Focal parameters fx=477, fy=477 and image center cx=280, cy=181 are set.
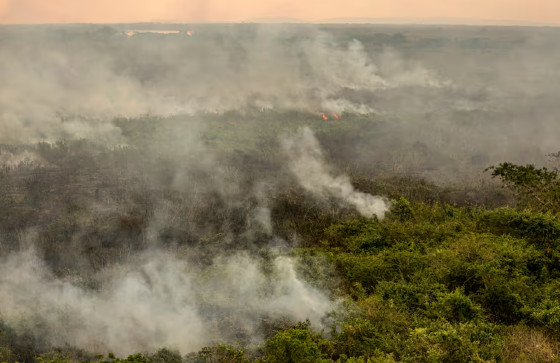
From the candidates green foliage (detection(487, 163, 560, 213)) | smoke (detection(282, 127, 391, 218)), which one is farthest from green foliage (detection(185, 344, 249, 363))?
smoke (detection(282, 127, 391, 218))

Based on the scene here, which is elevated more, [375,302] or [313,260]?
[313,260]

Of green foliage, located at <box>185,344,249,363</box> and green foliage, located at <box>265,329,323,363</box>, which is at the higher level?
green foliage, located at <box>185,344,249,363</box>

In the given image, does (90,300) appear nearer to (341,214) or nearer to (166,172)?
(341,214)

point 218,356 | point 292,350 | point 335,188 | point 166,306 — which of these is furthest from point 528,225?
point 335,188

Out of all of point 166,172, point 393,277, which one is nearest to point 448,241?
point 393,277

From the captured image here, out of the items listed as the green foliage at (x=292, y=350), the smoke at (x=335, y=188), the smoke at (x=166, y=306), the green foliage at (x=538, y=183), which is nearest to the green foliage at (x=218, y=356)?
the green foliage at (x=292, y=350)

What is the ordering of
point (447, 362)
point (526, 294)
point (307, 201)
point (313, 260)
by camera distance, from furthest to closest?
point (307, 201) → point (313, 260) → point (526, 294) → point (447, 362)

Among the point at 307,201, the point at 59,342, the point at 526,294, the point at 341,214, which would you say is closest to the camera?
the point at 526,294

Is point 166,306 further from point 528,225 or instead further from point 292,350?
point 528,225

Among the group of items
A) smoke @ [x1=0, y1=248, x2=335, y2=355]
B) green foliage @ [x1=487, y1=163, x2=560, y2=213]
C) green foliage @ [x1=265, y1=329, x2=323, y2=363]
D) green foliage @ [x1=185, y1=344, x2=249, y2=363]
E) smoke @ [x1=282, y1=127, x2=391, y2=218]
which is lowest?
green foliage @ [x1=265, y1=329, x2=323, y2=363]

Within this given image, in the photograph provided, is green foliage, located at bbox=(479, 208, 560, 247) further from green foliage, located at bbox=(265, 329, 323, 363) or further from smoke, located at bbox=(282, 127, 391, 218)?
green foliage, located at bbox=(265, 329, 323, 363)
